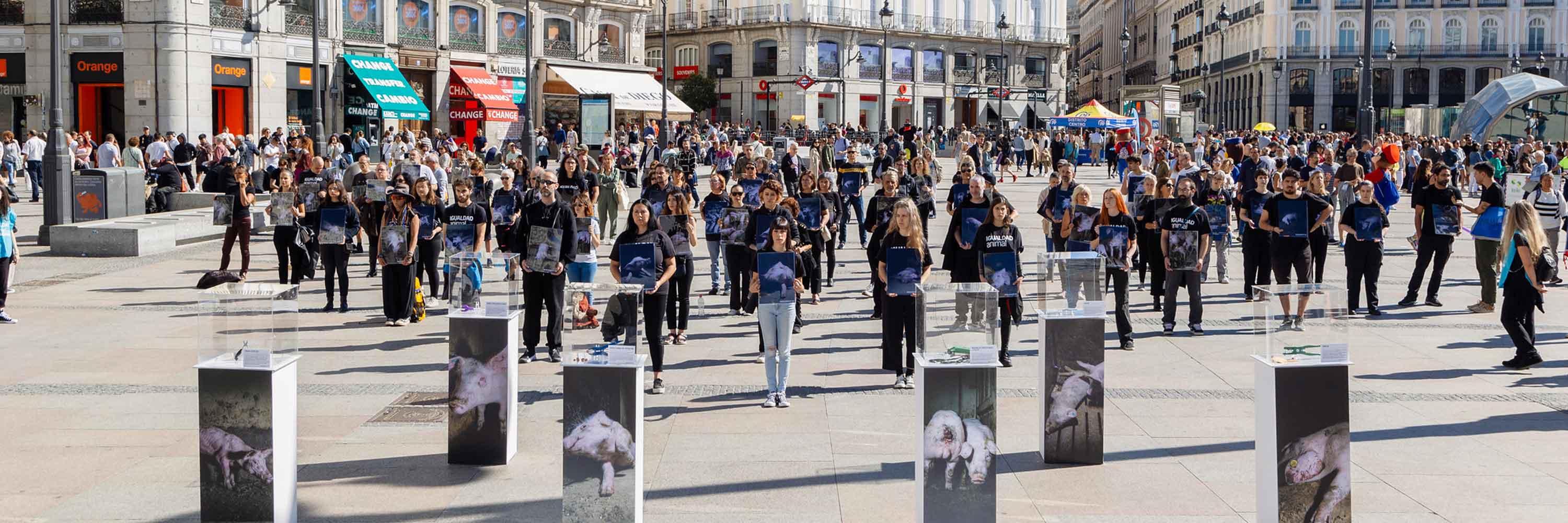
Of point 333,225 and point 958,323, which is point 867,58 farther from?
point 958,323

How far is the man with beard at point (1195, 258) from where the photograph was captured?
12.8 metres

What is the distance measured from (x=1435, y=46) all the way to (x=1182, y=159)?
225ft

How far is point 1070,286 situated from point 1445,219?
7715 mm

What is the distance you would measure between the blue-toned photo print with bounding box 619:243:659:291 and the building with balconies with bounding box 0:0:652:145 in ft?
67.7

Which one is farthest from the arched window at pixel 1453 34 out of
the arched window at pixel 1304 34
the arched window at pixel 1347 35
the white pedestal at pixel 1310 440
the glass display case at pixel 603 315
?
the glass display case at pixel 603 315

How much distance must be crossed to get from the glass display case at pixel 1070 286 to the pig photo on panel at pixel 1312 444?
1799 millimetres

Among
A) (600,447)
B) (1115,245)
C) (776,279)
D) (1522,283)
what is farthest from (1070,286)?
(1522,283)

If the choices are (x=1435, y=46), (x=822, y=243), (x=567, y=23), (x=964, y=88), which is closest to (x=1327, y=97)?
(x=1435, y=46)

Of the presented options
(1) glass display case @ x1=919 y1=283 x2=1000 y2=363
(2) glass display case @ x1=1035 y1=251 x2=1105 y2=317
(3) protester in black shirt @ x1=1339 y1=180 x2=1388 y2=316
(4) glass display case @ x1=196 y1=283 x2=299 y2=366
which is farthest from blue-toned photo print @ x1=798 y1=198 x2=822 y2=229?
(4) glass display case @ x1=196 y1=283 x2=299 y2=366

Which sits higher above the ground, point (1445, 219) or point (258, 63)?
point (258, 63)

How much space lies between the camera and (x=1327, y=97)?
269ft

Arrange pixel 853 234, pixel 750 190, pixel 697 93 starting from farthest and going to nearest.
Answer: pixel 697 93 < pixel 853 234 < pixel 750 190

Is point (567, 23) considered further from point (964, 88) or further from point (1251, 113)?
point (1251, 113)

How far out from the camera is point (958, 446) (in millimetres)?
6434
